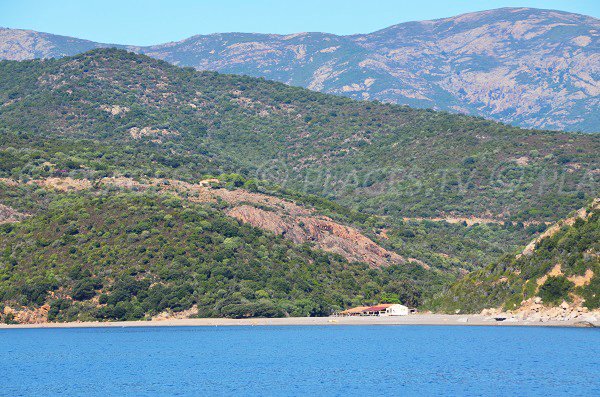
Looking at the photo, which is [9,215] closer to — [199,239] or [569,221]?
[199,239]

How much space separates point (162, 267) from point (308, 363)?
50.4 metres

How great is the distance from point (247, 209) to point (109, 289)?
40576 millimetres

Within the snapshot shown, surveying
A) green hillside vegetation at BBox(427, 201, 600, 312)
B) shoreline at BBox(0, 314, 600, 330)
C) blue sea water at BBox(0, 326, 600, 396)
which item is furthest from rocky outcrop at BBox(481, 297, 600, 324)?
blue sea water at BBox(0, 326, 600, 396)

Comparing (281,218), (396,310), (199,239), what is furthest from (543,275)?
(281,218)

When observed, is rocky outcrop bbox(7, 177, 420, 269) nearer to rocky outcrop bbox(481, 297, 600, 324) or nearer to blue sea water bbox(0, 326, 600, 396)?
blue sea water bbox(0, 326, 600, 396)

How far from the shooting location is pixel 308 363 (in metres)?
76.2

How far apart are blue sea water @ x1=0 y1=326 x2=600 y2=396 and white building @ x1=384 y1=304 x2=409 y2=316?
1659 cm

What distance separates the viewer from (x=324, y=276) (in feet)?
455

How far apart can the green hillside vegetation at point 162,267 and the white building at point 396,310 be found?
7.31 metres

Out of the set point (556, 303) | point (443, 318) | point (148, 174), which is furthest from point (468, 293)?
point (148, 174)

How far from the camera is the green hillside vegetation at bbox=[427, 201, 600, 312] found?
98.2m

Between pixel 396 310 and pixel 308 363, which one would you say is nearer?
pixel 308 363

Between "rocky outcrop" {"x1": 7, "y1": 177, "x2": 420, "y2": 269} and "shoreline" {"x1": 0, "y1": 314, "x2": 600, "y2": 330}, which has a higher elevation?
"rocky outcrop" {"x1": 7, "y1": 177, "x2": 420, "y2": 269}

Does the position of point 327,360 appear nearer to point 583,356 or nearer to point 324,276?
point 583,356
